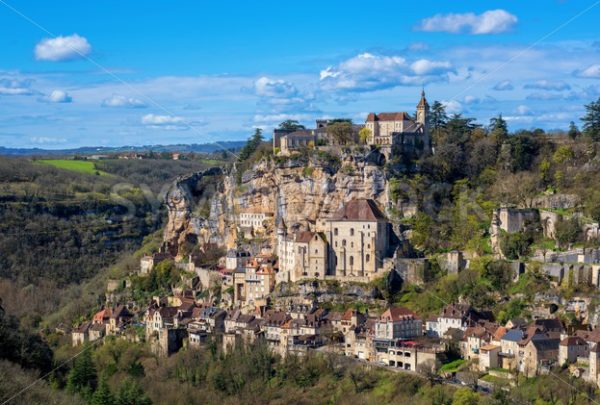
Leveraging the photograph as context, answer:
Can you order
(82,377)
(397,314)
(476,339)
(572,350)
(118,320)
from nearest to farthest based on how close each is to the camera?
(572,350)
(82,377)
(476,339)
(397,314)
(118,320)

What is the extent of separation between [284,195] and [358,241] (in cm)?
867

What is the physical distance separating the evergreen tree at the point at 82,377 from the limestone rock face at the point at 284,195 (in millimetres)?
19496

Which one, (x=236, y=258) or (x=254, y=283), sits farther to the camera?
(x=236, y=258)

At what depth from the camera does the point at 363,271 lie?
186ft

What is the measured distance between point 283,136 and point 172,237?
12.9 meters

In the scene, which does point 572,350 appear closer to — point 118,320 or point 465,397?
point 465,397

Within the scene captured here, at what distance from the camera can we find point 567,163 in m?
61.2

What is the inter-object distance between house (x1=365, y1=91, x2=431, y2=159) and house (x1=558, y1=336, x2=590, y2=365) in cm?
2266

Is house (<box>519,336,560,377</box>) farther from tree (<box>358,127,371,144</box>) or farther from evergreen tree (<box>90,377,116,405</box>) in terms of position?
tree (<box>358,127,371,144</box>)

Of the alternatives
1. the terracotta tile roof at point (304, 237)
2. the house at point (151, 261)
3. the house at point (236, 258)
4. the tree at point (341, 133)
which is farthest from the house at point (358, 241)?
the house at point (151, 261)

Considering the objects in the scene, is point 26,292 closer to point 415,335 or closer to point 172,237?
point 172,237

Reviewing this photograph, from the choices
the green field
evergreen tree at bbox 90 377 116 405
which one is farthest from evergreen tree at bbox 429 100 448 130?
the green field

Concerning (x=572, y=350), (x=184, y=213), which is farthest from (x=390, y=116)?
(x=572, y=350)

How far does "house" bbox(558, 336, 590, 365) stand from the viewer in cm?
4219
